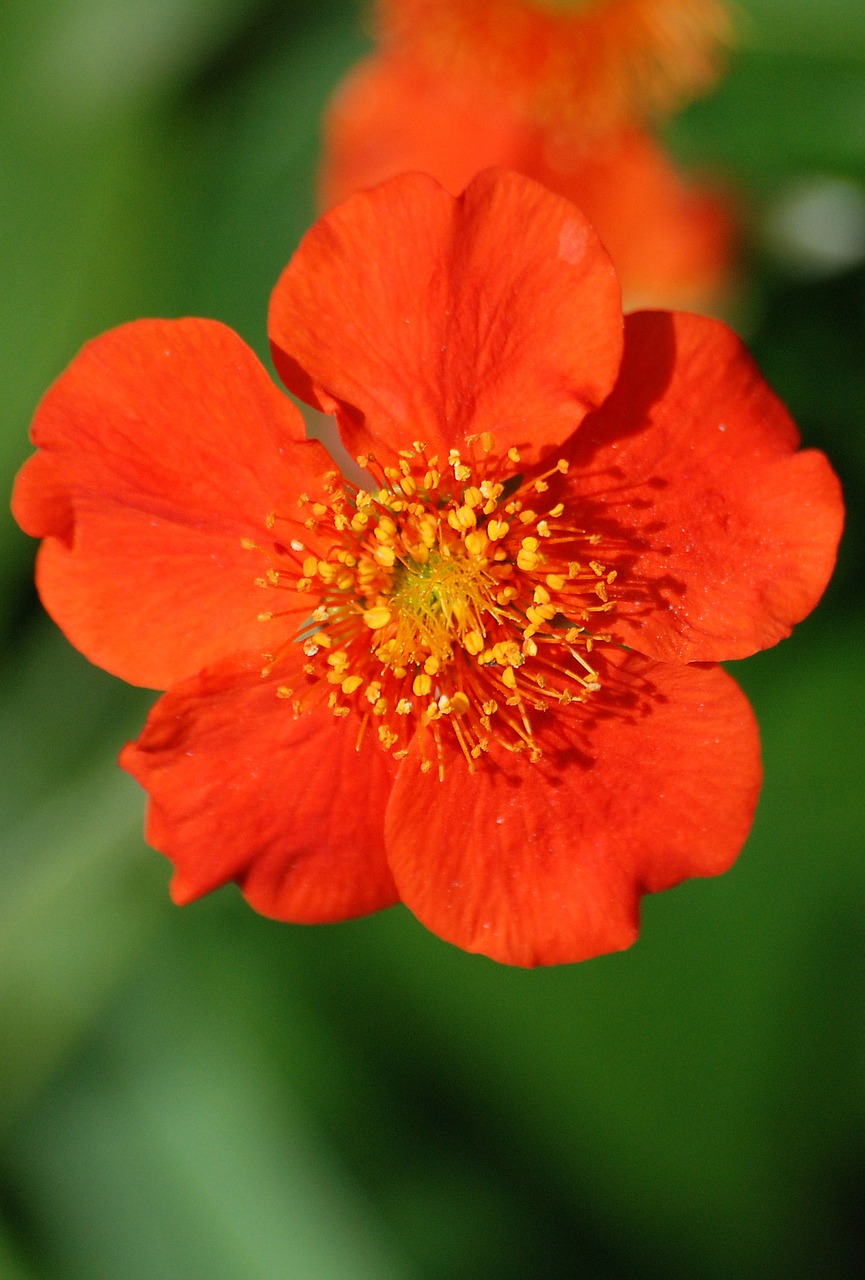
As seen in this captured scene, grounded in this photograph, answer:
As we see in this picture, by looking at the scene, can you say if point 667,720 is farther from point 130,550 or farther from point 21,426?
point 21,426

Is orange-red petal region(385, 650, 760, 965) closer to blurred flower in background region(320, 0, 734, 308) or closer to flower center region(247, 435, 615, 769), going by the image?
flower center region(247, 435, 615, 769)

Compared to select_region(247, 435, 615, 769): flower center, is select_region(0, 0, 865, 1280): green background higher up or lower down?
lower down

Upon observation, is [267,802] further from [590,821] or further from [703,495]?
[703,495]

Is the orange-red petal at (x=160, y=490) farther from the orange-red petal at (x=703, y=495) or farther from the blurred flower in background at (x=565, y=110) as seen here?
the blurred flower in background at (x=565, y=110)

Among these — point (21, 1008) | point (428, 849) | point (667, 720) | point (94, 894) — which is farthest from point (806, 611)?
point (21, 1008)

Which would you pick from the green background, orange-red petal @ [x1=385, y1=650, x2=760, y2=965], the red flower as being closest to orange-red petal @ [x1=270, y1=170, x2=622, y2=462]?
the red flower

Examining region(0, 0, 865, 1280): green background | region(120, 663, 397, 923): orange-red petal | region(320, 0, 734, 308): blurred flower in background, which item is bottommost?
region(0, 0, 865, 1280): green background

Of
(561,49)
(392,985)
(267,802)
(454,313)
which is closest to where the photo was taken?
(454,313)

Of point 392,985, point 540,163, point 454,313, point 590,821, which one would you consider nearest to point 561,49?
point 540,163
